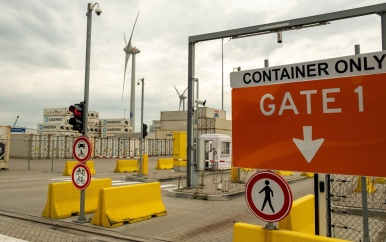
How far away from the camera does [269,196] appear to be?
11.1ft

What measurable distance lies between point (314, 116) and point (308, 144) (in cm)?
27

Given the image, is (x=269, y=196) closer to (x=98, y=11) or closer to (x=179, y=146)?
(x=98, y=11)

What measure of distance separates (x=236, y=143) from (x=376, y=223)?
22.8 ft

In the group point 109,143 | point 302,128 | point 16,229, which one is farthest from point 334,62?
point 109,143

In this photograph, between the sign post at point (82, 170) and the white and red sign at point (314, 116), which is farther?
the sign post at point (82, 170)

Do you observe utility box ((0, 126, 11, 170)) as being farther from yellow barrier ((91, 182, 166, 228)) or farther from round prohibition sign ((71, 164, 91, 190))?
yellow barrier ((91, 182, 166, 228))

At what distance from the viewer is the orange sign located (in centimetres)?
278

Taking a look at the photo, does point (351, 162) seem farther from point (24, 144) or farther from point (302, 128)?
point (24, 144)

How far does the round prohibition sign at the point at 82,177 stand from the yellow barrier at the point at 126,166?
14563 millimetres

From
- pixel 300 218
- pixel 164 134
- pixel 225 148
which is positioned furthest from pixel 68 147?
pixel 300 218

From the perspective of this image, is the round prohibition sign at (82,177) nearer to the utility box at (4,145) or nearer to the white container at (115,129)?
the utility box at (4,145)

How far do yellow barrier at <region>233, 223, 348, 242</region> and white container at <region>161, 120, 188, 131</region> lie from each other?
70773 millimetres

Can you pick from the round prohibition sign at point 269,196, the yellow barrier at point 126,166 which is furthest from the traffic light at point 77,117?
the yellow barrier at point 126,166

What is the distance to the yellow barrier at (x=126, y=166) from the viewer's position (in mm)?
22625
